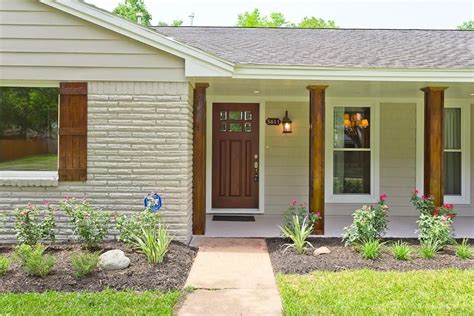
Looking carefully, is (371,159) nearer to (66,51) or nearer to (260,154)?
(260,154)

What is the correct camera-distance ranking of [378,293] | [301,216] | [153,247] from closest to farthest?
[378,293] < [153,247] < [301,216]

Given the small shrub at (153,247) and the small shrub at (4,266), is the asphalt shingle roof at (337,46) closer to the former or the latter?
the small shrub at (153,247)

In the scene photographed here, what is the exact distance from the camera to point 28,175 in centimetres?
613

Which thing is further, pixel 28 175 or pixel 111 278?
pixel 28 175

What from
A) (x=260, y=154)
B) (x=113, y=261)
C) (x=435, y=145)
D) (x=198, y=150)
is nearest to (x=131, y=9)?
(x=260, y=154)

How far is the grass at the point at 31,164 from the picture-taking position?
6.12m

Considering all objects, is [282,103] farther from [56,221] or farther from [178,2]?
[178,2]

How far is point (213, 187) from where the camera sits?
8719mm

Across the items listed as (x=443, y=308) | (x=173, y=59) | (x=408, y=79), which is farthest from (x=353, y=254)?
(x=173, y=59)

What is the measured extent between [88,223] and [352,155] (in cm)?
525

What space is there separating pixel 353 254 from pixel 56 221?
3895 millimetres

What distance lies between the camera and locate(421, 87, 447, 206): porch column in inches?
260

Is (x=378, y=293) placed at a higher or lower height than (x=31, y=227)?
lower

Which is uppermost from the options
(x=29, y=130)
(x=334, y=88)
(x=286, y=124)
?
(x=334, y=88)
